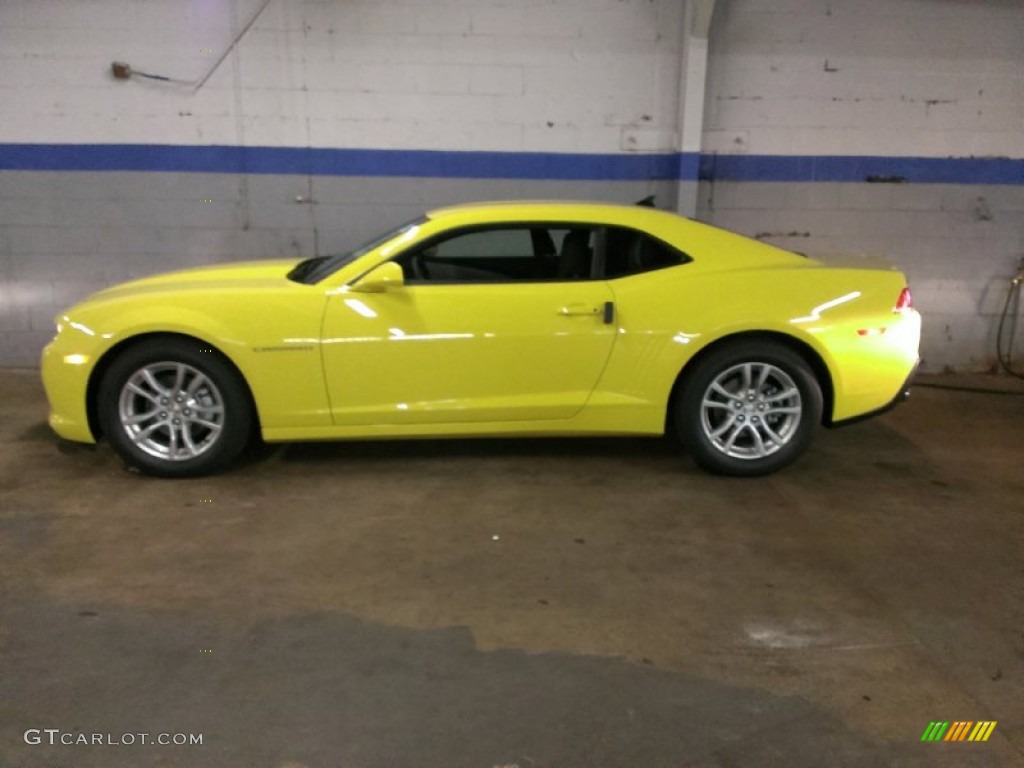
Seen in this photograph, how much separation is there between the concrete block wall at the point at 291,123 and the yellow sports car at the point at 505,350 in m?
2.57

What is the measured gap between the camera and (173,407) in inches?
171

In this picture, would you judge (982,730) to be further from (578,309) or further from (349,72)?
(349,72)

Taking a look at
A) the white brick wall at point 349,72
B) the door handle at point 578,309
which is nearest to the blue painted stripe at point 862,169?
the white brick wall at point 349,72

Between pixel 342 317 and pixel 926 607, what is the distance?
2899 mm

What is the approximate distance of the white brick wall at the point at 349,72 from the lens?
657 cm

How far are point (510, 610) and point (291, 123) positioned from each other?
499cm

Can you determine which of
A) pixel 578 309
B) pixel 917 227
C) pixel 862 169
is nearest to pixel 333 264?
pixel 578 309

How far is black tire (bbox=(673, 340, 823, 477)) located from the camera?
4.38 meters

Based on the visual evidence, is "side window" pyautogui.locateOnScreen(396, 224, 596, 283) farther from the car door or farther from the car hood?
the car hood

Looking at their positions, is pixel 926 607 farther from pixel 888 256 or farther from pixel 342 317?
pixel 888 256

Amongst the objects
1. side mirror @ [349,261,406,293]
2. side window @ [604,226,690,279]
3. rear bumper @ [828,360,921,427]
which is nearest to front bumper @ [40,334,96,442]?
side mirror @ [349,261,406,293]

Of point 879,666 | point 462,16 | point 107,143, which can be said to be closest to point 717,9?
point 462,16

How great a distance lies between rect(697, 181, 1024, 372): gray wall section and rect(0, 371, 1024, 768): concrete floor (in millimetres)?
2730

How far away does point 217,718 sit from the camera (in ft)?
8.21
